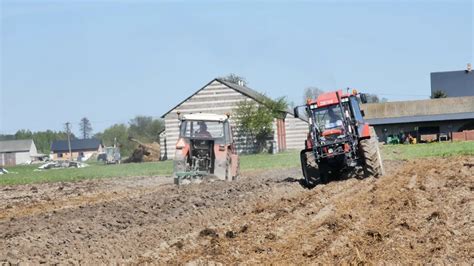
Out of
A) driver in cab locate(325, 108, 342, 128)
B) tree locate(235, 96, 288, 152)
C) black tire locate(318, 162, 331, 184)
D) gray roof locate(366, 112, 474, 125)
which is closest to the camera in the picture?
driver in cab locate(325, 108, 342, 128)

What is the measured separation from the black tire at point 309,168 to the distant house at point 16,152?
104368 mm

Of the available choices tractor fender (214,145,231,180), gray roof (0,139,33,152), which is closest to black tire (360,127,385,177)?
tractor fender (214,145,231,180)

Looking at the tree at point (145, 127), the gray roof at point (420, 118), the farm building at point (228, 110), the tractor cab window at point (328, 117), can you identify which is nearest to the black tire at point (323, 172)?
the tractor cab window at point (328, 117)

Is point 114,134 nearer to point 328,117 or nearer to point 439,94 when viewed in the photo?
point 439,94

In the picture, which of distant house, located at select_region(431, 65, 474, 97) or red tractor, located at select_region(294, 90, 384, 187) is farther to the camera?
distant house, located at select_region(431, 65, 474, 97)

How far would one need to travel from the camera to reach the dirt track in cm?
847

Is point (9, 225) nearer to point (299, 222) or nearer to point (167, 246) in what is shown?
point (167, 246)

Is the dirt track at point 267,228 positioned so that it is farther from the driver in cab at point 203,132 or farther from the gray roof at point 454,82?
the gray roof at point 454,82

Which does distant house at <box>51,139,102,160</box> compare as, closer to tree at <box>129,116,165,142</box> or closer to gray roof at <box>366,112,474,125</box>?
tree at <box>129,116,165,142</box>

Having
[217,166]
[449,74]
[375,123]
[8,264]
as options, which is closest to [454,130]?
[375,123]

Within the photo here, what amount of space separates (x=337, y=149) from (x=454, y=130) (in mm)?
46127

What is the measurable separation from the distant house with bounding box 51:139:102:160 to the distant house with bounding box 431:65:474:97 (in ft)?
219

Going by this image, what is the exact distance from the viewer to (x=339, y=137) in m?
17.8

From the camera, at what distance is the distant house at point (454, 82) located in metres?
73.1
